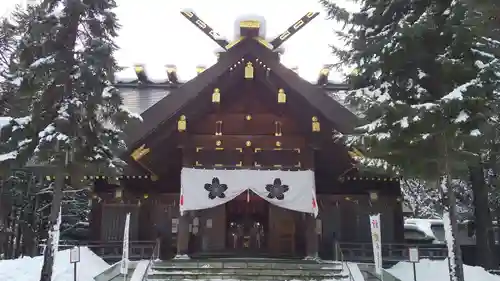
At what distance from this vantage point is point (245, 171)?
A: 1395cm

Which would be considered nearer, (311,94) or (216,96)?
(311,94)

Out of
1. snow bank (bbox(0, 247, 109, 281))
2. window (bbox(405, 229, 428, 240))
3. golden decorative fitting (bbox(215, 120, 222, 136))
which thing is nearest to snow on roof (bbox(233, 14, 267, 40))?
golden decorative fitting (bbox(215, 120, 222, 136))

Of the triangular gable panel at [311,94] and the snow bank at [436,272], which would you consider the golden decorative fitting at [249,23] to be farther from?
the snow bank at [436,272]

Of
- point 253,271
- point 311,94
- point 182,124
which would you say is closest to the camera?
point 253,271

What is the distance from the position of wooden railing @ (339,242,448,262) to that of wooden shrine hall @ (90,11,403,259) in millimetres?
604

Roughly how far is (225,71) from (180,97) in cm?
164

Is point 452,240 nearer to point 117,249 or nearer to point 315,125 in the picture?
point 315,125

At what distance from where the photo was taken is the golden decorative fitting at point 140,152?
14.1 m

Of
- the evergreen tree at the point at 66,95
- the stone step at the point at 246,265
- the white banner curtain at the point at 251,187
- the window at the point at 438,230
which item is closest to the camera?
the evergreen tree at the point at 66,95

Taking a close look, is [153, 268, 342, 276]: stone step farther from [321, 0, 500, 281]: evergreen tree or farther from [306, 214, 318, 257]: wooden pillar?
[321, 0, 500, 281]: evergreen tree

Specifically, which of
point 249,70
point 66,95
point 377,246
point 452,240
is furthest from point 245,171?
point 452,240

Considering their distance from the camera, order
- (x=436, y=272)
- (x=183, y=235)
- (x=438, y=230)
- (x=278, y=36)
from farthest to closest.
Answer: (x=438, y=230) → (x=278, y=36) → (x=183, y=235) → (x=436, y=272)

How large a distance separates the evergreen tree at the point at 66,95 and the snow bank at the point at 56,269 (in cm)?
243

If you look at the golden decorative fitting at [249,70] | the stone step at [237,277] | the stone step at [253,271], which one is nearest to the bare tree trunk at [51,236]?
the stone step at [237,277]
